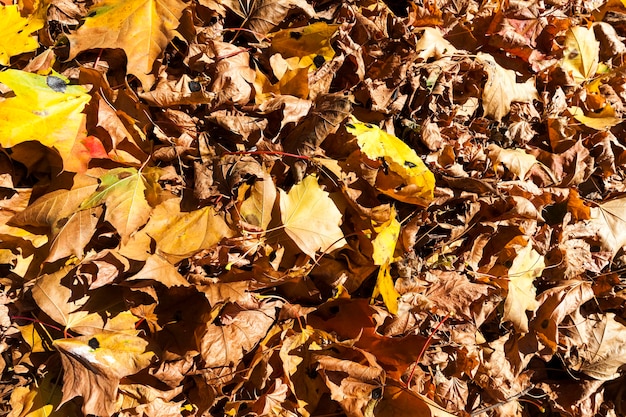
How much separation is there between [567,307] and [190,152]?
4.62 feet

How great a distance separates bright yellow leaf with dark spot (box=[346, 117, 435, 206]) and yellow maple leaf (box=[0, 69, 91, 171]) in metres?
0.72

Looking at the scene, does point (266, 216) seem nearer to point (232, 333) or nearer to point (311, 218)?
point (311, 218)

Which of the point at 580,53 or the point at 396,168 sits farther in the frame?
the point at 580,53

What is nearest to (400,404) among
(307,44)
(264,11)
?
(307,44)

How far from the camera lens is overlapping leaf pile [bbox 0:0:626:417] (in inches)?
52.0

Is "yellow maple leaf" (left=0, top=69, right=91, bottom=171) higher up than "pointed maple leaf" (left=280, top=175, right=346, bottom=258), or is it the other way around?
"yellow maple leaf" (left=0, top=69, right=91, bottom=171)

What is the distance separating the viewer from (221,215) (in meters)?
1.39

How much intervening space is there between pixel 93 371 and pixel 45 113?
65 cm

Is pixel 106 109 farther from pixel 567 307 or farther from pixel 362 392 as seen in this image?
pixel 567 307

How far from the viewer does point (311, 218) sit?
143cm

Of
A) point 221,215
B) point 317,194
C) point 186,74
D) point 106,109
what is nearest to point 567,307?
point 317,194

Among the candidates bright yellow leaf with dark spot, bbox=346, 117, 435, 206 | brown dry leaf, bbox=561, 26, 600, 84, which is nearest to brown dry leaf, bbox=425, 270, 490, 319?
bright yellow leaf with dark spot, bbox=346, 117, 435, 206

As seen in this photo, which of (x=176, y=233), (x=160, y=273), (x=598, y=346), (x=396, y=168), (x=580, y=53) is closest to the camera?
(x=160, y=273)

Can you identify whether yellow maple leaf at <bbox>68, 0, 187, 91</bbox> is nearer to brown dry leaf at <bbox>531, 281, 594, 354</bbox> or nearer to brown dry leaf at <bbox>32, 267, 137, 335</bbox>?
brown dry leaf at <bbox>32, 267, 137, 335</bbox>
